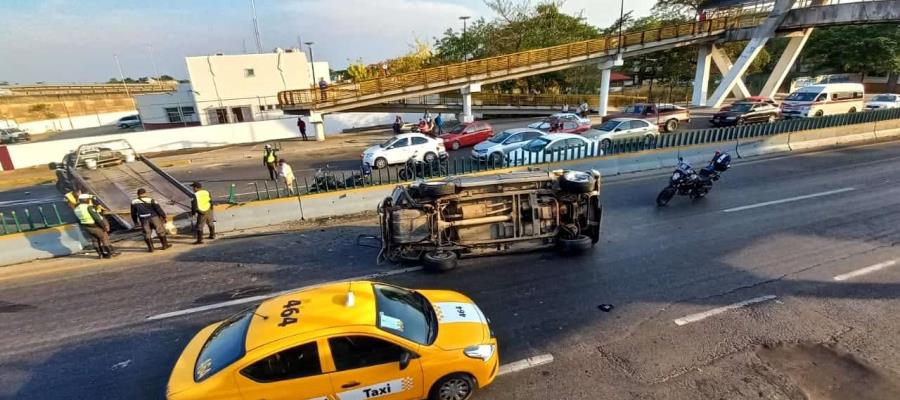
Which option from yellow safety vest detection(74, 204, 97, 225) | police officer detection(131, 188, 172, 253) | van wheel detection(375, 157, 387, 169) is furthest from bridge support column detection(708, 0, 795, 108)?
yellow safety vest detection(74, 204, 97, 225)

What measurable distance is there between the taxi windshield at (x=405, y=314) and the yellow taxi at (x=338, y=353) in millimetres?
12

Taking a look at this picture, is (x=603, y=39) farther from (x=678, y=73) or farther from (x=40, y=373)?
(x=40, y=373)

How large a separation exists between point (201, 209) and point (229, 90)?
89.0 feet

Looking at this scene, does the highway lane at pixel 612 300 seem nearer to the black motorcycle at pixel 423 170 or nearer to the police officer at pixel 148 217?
the police officer at pixel 148 217

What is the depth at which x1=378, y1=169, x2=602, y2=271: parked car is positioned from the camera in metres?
7.83

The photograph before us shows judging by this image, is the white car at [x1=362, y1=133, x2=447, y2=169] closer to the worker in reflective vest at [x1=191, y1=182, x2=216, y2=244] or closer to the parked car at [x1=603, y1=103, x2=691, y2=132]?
the worker in reflective vest at [x1=191, y1=182, x2=216, y2=244]

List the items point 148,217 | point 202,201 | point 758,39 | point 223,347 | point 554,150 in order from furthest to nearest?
point 758,39, point 554,150, point 202,201, point 148,217, point 223,347

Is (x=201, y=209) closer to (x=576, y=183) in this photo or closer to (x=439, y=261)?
(x=439, y=261)

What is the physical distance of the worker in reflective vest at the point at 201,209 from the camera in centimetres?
980

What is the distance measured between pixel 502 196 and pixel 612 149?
8620 millimetres

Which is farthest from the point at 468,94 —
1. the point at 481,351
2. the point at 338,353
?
the point at 338,353

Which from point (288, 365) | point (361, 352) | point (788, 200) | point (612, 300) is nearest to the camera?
point (288, 365)

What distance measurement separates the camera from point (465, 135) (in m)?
22.4

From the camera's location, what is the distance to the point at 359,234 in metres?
10.1
